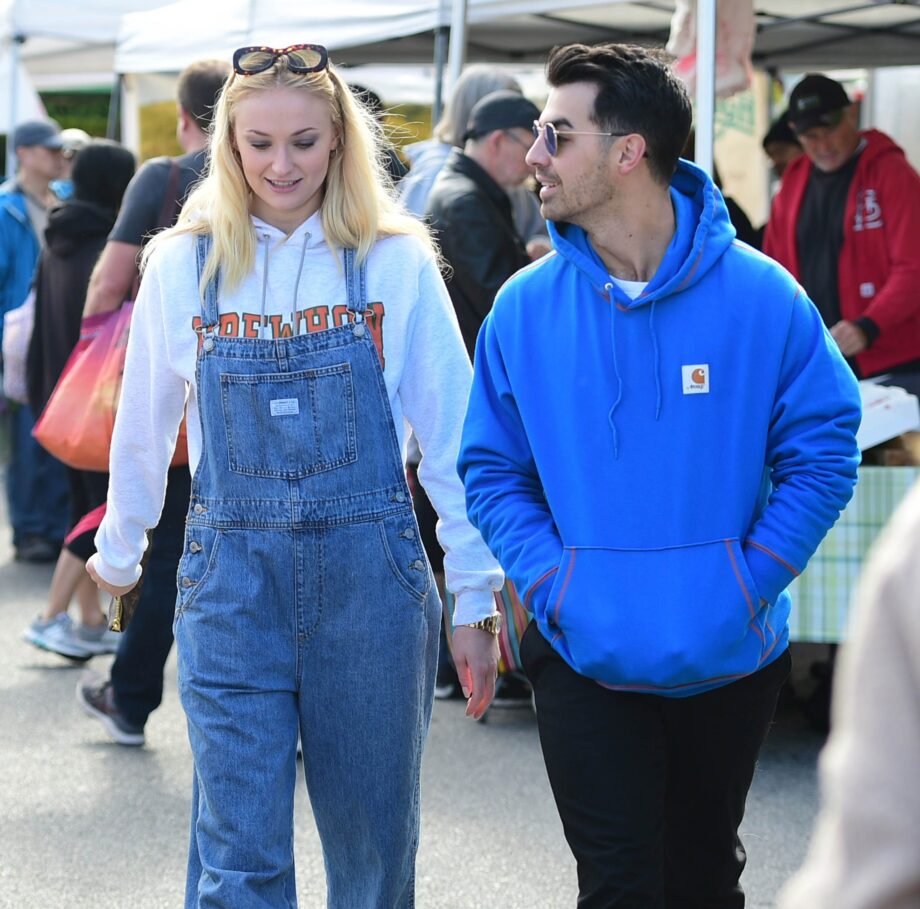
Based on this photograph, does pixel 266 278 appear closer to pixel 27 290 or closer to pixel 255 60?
pixel 255 60

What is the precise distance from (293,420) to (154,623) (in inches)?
111

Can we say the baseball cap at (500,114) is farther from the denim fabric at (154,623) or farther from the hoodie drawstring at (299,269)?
the hoodie drawstring at (299,269)

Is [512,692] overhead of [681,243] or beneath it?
beneath

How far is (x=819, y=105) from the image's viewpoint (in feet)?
21.4

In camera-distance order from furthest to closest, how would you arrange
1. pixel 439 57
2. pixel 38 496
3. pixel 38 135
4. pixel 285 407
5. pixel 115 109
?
1. pixel 115 109
2. pixel 38 135
3. pixel 38 496
4. pixel 439 57
5. pixel 285 407

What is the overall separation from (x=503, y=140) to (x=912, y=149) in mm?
4962

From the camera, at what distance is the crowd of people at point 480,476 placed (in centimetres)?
271

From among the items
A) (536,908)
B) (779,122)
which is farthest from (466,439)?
(779,122)

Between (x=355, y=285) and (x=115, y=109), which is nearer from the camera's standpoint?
(x=355, y=285)

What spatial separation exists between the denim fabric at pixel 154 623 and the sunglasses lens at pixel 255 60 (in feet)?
8.03

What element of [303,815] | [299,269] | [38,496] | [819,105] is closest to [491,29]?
[819,105]

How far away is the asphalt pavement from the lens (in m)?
4.30

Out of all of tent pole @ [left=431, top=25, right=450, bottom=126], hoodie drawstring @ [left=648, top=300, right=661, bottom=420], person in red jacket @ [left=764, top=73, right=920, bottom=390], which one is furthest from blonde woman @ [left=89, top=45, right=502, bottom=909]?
tent pole @ [left=431, top=25, right=450, bottom=126]

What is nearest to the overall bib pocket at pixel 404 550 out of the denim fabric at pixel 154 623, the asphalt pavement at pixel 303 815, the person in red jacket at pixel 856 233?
the asphalt pavement at pixel 303 815
